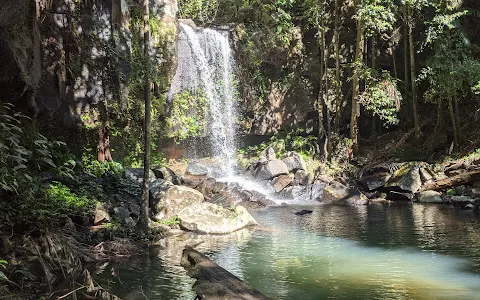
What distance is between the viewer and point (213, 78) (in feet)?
75.0

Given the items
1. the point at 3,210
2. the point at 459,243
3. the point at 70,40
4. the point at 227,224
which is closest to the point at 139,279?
the point at 3,210

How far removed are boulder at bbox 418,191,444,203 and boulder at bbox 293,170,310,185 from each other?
15.9 feet

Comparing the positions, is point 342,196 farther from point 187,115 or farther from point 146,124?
point 146,124

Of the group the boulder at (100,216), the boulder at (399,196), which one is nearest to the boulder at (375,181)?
the boulder at (399,196)

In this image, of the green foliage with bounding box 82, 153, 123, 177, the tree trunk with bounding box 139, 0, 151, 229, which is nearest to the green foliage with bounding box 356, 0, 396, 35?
the tree trunk with bounding box 139, 0, 151, 229

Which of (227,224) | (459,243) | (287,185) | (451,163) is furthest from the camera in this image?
(287,185)

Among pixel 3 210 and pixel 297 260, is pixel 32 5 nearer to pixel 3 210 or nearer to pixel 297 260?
pixel 3 210

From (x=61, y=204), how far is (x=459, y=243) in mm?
8471

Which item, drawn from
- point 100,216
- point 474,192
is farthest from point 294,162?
point 100,216

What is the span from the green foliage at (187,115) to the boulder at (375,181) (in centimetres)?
840

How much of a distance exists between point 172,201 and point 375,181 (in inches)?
385

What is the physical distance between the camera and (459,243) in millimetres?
9805

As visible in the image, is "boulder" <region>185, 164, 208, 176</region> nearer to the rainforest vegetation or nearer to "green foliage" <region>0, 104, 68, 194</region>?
the rainforest vegetation

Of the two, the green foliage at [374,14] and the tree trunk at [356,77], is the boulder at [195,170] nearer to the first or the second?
the tree trunk at [356,77]
